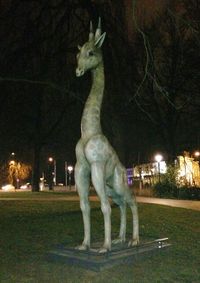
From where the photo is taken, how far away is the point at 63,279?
8508 millimetres

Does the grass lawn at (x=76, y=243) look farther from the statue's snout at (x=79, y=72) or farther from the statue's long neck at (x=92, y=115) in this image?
the statue's snout at (x=79, y=72)

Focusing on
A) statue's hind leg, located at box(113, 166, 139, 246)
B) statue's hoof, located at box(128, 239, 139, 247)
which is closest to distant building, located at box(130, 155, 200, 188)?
statue's hind leg, located at box(113, 166, 139, 246)

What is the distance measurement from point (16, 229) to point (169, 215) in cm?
558

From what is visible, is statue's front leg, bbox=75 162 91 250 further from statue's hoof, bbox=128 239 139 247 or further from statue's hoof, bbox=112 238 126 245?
statue's hoof, bbox=128 239 139 247

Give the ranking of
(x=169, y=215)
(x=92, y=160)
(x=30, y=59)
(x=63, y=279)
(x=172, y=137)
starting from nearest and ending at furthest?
(x=63, y=279)
(x=92, y=160)
(x=169, y=215)
(x=30, y=59)
(x=172, y=137)

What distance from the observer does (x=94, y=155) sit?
9.28 metres

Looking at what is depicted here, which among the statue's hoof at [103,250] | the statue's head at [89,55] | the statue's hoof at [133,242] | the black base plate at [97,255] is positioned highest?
the statue's head at [89,55]

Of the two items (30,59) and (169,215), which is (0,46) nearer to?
(30,59)

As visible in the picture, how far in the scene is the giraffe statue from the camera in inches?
366

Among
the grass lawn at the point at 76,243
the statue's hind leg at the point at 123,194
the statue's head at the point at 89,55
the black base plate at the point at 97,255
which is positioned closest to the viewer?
the grass lawn at the point at 76,243

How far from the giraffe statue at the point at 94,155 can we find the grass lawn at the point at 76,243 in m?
0.61

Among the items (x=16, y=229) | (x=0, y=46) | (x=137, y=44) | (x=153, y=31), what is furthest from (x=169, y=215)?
(x=153, y=31)

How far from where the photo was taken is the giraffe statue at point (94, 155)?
30.5ft

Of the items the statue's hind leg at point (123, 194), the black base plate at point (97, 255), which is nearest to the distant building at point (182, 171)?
the statue's hind leg at point (123, 194)
